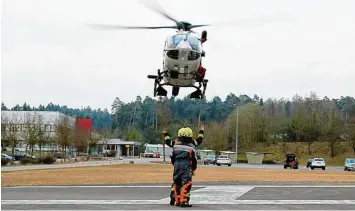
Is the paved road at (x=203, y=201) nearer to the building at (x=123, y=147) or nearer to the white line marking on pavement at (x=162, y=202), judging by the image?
the white line marking on pavement at (x=162, y=202)

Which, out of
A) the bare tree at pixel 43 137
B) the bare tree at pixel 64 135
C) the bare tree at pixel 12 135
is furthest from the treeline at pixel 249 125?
the bare tree at pixel 12 135

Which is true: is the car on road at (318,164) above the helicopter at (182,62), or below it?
below

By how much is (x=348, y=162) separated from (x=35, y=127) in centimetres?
4107

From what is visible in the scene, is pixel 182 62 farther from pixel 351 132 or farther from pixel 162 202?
pixel 351 132

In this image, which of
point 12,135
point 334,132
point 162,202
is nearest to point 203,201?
point 162,202

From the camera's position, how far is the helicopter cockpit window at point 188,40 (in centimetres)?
2538

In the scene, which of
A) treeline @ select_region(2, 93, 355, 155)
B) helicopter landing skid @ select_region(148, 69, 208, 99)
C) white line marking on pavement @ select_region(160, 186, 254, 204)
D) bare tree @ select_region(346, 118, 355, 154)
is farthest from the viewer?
treeline @ select_region(2, 93, 355, 155)

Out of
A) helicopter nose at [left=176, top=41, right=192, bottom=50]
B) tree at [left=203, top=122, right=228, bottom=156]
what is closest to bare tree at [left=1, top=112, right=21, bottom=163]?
tree at [left=203, top=122, right=228, bottom=156]

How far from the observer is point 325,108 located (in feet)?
454

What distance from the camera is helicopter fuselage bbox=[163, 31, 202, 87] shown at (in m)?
25.1

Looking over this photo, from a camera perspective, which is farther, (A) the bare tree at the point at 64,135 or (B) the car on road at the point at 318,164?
(A) the bare tree at the point at 64,135

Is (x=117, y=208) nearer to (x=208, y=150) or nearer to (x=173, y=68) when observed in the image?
(x=173, y=68)

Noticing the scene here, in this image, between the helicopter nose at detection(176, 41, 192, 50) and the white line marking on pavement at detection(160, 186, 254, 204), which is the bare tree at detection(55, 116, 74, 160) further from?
the white line marking on pavement at detection(160, 186, 254, 204)

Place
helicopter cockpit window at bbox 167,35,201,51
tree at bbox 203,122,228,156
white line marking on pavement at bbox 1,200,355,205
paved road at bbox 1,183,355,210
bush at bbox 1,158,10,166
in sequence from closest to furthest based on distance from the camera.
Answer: paved road at bbox 1,183,355,210, white line marking on pavement at bbox 1,200,355,205, helicopter cockpit window at bbox 167,35,201,51, bush at bbox 1,158,10,166, tree at bbox 203,122,228,156
